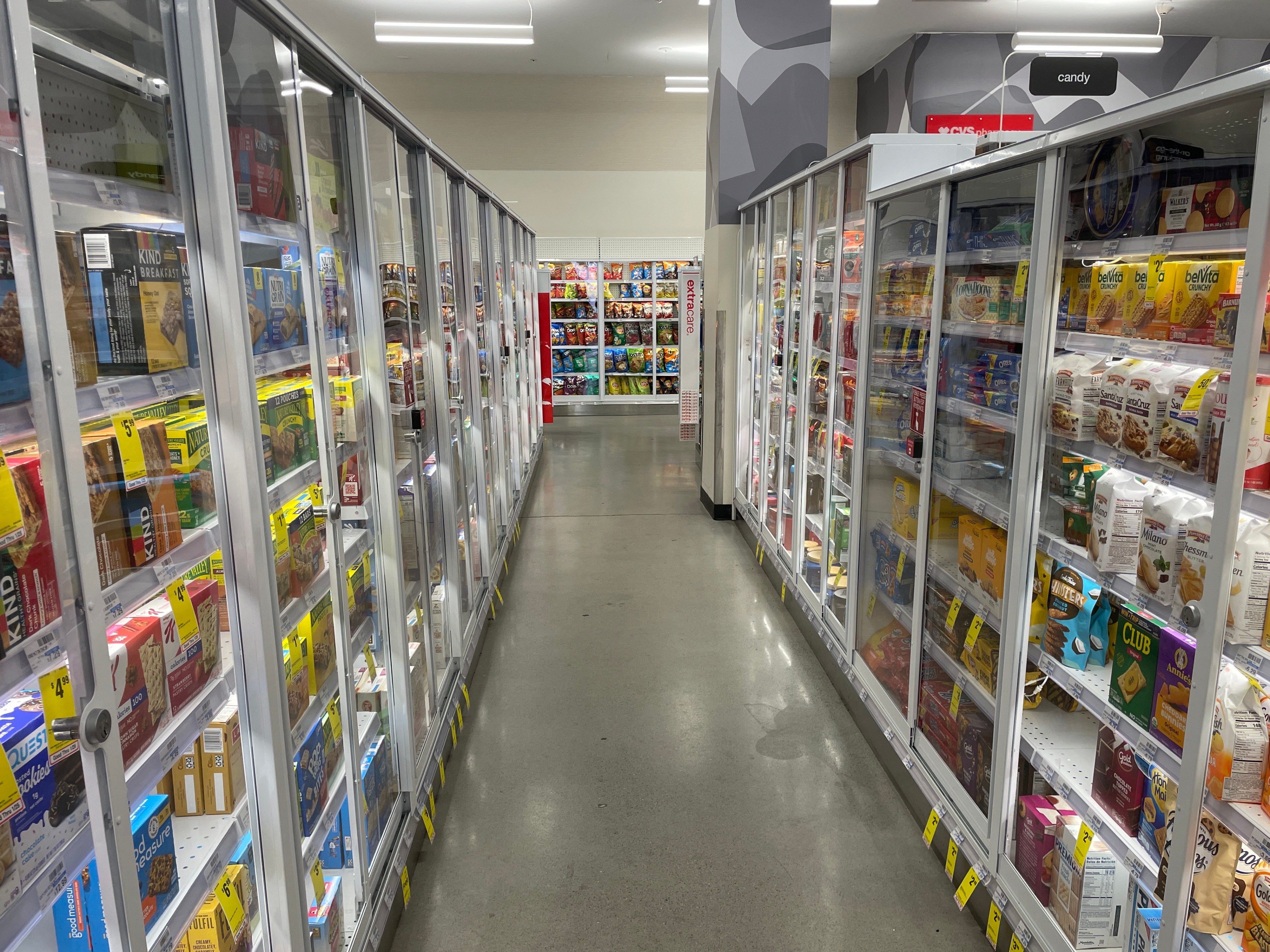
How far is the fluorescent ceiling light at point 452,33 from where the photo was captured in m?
7.47

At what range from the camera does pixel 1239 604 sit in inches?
62.1

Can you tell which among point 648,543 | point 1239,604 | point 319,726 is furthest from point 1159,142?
point 648,543

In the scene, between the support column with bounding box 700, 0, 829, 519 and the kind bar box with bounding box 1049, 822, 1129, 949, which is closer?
the kind bar box with bounding box 1049, 822, 1129, 949

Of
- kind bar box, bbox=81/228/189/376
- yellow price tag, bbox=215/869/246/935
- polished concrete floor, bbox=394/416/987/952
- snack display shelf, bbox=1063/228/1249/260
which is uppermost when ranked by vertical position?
snack display shelf, bbox=1063/228/1249/260

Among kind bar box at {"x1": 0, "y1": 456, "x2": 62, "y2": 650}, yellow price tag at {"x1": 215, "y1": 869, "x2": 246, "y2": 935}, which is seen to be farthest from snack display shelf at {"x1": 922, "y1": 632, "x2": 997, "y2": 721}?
kind bar box at {"x1": 0, "y1": 456, "x2": 62, "y2": 650}

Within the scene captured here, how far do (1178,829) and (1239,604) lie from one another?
17.6 inches

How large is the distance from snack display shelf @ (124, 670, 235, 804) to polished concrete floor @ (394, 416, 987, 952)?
4.18ft

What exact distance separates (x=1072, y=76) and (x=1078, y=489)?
147 cm

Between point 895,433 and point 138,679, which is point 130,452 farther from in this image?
point 895,433

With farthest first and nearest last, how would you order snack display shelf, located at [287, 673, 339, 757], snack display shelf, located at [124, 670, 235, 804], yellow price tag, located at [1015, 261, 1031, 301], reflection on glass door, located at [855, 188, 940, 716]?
reflection on glass door, located at [855, 188, 940, 716], yellow price tag, located at [1015, 261, 1031, 301], snack display shelf, located at [287, 673, 339, 757], snack display shelf, located at [124, 670, 235, 804]

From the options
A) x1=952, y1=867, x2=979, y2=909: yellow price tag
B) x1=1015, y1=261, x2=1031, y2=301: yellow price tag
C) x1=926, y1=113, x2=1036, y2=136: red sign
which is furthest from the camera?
x1=926, y1=113, x2=1036, y2=136: red sign

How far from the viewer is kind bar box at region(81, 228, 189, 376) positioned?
136 cm

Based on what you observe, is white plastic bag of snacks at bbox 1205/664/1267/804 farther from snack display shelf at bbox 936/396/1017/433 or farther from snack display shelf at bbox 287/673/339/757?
snack display shelf at bbox 287/673/339/757

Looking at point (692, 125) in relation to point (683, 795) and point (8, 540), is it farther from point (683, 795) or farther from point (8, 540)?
point (8, 540)
